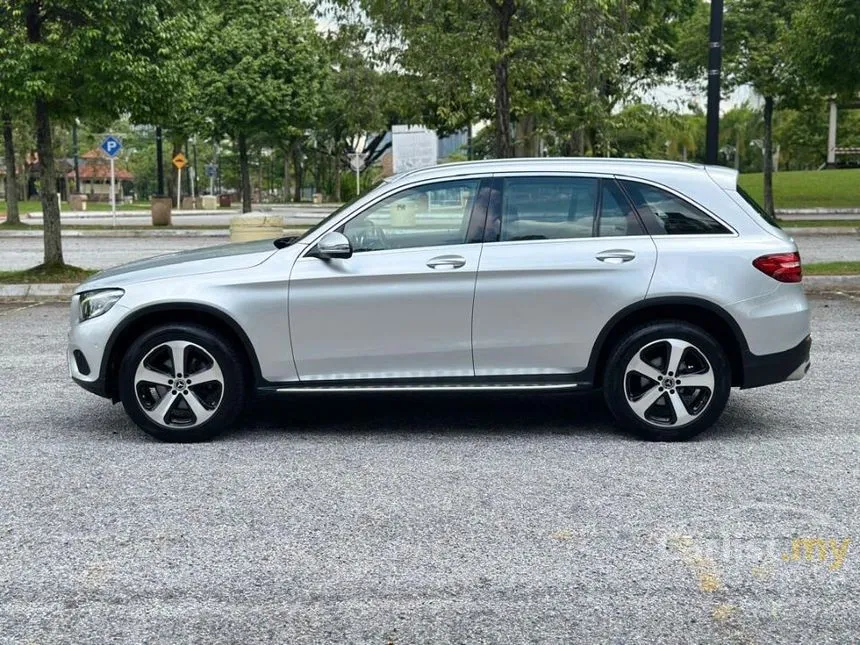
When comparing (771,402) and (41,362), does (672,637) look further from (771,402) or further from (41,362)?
(41,362)

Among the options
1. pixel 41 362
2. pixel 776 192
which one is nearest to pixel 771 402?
pixel 41 362

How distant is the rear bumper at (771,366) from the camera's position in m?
6.22

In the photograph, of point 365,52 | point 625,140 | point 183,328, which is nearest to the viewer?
point 183,328

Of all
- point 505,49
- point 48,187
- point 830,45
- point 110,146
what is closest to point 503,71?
point 505,49

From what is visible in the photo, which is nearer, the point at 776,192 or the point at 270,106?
the point at 270,106

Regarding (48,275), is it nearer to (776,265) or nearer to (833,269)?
(833,269)

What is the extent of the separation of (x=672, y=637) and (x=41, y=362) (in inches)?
280

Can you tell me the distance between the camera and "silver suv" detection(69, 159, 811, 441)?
6168 mm

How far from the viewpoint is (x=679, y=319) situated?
6.30 meters

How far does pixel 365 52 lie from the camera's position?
59.7ft

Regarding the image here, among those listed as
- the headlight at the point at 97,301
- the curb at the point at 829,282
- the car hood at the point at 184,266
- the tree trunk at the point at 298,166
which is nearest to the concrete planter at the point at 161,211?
the curb at the point at 829,282

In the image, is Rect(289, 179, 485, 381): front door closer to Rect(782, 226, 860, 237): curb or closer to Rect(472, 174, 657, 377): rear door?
Rect(472, 174, 657, 377): rear door

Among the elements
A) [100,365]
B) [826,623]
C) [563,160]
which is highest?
[563,160]

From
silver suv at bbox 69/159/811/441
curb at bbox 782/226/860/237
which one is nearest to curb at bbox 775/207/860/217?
curb at bbox 782/226/860/237
